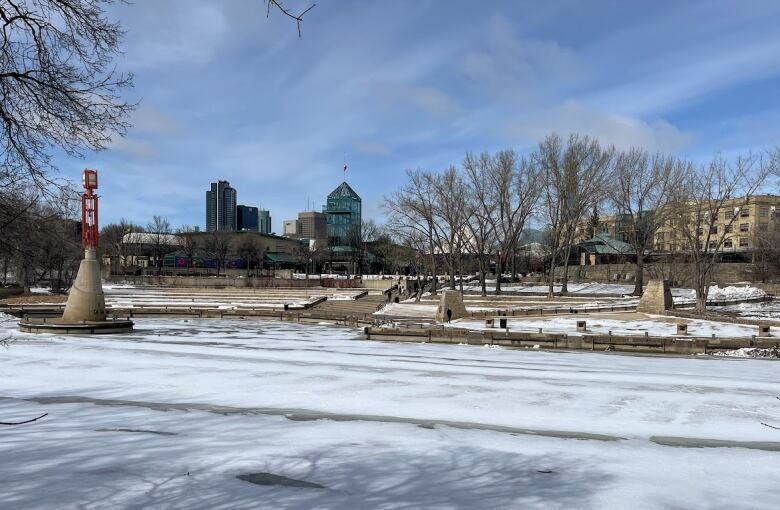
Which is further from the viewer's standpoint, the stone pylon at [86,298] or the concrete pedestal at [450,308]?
the concrete pedestal at [450,308]

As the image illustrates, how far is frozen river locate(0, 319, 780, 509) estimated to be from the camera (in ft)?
19.6

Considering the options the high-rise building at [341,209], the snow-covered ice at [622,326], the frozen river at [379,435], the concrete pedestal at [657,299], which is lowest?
the snow-covered ice at [622,326]

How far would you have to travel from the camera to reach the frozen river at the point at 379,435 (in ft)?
19.6

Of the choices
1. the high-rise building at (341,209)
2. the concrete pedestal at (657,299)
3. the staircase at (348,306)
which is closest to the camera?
the concrete pedestal at (657,299)

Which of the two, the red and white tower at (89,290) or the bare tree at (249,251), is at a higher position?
the bare tree at (249,251)

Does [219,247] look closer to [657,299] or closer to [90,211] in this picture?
[90,211]

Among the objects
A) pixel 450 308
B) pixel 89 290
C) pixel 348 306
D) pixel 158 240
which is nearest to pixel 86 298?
pixel 89 290

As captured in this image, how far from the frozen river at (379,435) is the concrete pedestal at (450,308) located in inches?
613

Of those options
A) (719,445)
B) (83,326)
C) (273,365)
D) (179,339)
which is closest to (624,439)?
(719,445)

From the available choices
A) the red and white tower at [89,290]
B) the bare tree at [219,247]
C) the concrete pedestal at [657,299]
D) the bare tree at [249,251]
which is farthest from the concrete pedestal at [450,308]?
the bare tree at [249,251]

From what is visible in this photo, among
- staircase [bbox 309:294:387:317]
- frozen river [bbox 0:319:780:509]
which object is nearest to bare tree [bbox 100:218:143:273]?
staircase [bbox 309:294:387:317]

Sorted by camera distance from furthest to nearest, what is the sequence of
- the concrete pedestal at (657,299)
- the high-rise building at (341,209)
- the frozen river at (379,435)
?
the high-rise building at (341,209) → the concrete pedestal at (657,299) → the frozen river at (379,435)

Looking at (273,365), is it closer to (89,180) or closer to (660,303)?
(89,180)

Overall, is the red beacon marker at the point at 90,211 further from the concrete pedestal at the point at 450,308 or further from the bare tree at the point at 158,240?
the bare tree at the point at 158,240
